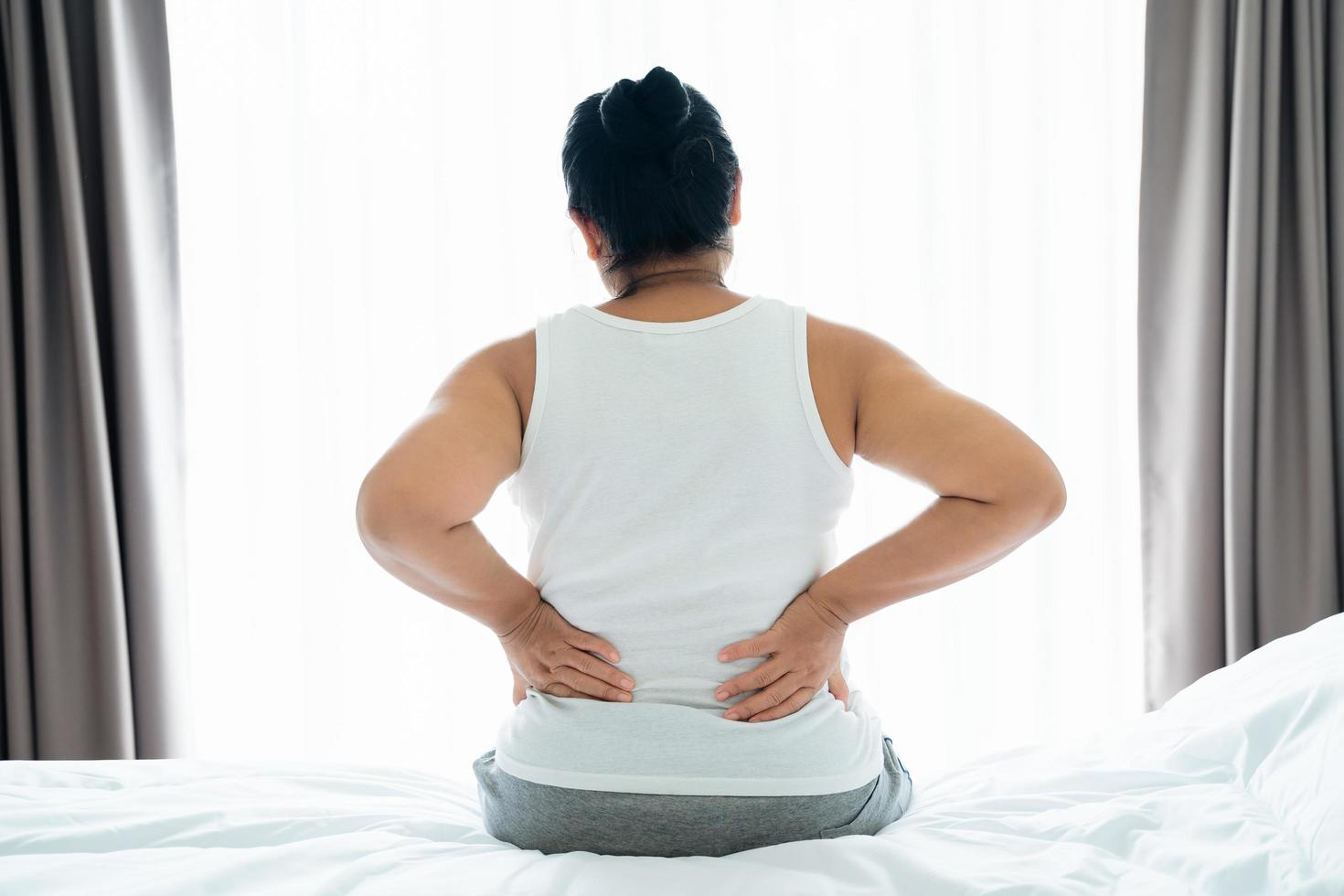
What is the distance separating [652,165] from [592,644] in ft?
1.72

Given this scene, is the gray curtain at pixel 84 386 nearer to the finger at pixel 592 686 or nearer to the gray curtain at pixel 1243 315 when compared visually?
the finger at pixel 592 686

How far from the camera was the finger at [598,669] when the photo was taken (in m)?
1.07

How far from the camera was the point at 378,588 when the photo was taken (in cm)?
233

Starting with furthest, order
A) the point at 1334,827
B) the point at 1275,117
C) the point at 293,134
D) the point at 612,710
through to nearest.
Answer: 1. the point at 293,134
2. the point at 1275,117
3. the point at 612,710
4. the point at 1334,827

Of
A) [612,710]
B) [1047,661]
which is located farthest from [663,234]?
[1047,661]

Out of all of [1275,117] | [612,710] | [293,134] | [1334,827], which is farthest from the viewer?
[293,134]

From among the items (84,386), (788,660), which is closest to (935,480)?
(788,660)

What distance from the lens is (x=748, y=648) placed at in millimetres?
1065

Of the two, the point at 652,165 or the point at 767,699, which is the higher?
the point at 652,165

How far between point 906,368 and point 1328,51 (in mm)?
1635

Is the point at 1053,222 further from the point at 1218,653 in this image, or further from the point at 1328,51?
the point at 1218,653

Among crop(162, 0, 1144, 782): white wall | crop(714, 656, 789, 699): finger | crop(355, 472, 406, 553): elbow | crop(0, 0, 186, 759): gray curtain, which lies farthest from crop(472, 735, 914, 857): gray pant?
crop(0, 0, 186, 759): gray curtain

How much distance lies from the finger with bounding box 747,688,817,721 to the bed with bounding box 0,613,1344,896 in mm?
139

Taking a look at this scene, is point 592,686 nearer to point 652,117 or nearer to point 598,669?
point 598,669
